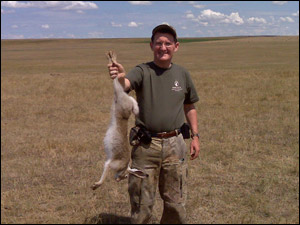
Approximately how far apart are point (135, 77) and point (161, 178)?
124 centimetres

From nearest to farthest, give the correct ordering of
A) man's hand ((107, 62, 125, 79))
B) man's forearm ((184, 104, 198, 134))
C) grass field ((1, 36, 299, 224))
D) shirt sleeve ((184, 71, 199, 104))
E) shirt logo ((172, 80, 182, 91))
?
man's hand ((107, 62, 125, 79)) → shirt logo ((172, 80, 182, 91)) → shirt sleeve ((184, 71, 199, 104)) → man's forearm ((184, 104, 198, 134)) → grass field ((1, 36, 299, 224))

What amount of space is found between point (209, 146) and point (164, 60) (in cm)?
776

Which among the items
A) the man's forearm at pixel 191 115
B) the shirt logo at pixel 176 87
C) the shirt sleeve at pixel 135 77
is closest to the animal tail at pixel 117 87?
the shirt sleeve at pixel 135 77

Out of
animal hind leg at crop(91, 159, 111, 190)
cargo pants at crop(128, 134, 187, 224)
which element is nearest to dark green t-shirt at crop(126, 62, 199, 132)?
cargo pants at crop(128, 134, 187, 224)

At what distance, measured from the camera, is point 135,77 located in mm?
3633

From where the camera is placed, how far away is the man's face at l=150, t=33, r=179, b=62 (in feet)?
11.4

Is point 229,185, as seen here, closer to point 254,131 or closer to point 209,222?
A: point 209,222

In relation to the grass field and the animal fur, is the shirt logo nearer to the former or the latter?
the grass field

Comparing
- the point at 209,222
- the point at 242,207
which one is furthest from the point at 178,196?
the point at 242,207

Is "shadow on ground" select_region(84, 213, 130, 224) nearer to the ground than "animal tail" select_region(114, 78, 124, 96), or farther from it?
nearer to the ground

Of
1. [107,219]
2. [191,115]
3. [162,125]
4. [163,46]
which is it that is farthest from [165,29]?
[107,219]

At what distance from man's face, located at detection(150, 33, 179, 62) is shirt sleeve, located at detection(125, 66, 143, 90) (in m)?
0.26

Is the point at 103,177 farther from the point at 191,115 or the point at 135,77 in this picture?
the point at 191,115

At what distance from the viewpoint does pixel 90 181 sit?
331 inches
